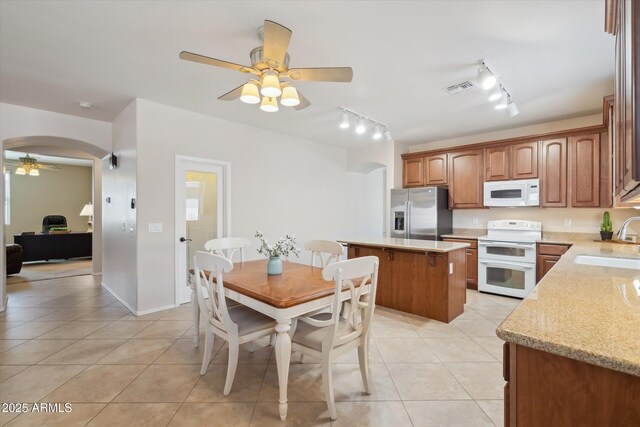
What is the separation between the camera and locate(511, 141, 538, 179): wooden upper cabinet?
4156 millimetres

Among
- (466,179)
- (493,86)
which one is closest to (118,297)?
(493,86)

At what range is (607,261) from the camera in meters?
2.29

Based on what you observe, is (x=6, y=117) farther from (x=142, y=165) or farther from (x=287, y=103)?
(x=287, y=103)

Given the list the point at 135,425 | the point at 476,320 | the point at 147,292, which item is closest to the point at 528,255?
the point at 476,320

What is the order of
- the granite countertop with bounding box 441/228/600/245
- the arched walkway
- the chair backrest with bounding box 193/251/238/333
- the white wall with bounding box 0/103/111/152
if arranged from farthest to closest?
the arched walkway → the granite countertop with bounding box 441/228/600/245 → the white wall with bounding box 0/103/111/152 → the chair backrest with bounding box 193/251/238/333

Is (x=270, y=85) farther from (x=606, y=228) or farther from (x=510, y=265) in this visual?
(x=606, y=228)

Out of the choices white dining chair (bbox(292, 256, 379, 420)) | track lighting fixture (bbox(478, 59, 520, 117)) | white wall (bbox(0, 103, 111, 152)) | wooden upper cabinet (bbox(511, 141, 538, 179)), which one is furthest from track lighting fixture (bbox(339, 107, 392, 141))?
white wall (bbox(0, 103, 111, 152))

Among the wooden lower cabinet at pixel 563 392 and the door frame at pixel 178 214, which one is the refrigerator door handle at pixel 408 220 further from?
the wooden lower cabinet at pixel 563 392

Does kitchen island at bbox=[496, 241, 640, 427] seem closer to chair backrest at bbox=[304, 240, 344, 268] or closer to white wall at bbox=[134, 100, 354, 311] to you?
chair backrest at bbox=[304, 240, 344, 268]

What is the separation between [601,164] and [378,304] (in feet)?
11.1

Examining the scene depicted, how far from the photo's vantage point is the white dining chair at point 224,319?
6.28 ft

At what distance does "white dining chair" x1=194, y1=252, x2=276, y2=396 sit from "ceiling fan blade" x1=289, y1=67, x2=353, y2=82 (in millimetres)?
1385

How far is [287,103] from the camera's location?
2227mm

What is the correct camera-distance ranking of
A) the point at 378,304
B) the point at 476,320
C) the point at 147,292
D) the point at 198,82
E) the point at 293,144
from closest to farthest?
the point at 198,82 → the point at 476,320 → the point at 147,292 → the point at 378,304 → the point at 293,144
